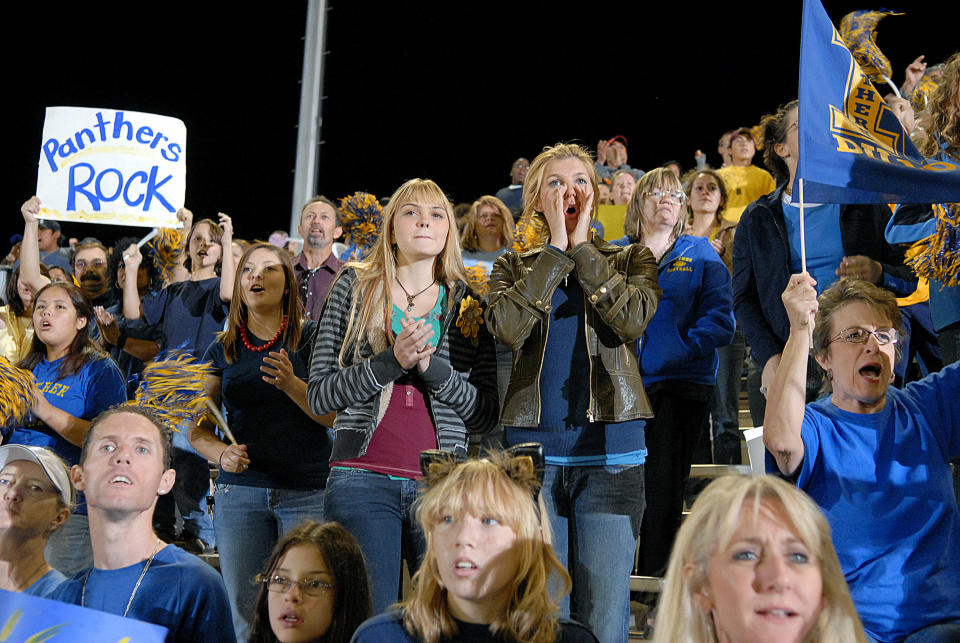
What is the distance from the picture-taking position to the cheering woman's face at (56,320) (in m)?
4.79

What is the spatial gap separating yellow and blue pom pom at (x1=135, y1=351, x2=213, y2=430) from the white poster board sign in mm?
2580

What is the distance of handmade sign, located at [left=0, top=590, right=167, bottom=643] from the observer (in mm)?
2600

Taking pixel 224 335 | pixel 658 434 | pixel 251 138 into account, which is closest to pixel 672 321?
pixel 658 434

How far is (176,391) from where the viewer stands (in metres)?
4.29

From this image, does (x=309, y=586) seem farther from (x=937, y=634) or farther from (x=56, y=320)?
(x=56, y=320)

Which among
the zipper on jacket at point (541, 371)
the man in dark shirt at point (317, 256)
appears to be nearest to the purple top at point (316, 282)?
the man in dark shirt at point (317, 256)

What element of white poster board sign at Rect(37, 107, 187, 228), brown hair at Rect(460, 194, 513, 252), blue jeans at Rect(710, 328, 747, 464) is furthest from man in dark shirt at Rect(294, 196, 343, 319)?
blue jeans at Rect(710, 328, 747, 464)

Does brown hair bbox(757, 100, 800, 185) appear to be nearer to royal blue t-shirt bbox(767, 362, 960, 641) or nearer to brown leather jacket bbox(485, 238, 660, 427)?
brown leather jacket bbox(485, 238, 660, 427)

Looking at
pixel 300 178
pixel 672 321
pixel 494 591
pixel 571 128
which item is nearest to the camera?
pixel 494 591

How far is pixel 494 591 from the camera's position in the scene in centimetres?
264

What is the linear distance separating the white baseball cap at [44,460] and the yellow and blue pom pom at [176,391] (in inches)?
26.6

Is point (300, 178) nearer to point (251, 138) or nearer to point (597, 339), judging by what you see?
point (597, 339)

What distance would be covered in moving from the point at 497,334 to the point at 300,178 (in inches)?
257

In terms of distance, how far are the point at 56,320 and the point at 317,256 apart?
1.87 metres
